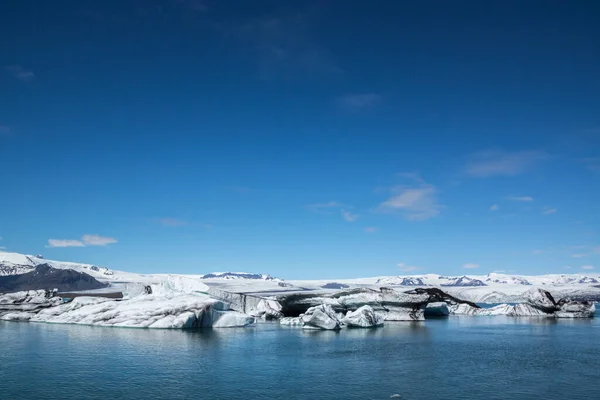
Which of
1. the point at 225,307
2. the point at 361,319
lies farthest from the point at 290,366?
the point at 225,307

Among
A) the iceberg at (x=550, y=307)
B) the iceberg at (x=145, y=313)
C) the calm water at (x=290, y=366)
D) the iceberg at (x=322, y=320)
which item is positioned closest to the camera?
the calm water at (x=290, y=366)

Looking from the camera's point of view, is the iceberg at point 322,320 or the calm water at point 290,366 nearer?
the calm water at point 290,366

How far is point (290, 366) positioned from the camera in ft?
80.1

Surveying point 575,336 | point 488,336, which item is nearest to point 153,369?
point 488,336

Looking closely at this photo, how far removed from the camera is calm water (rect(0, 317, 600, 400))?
742 inches

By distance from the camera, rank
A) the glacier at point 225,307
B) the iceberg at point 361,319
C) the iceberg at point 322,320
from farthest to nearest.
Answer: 1. the iceberg at point 361,319
2. the iceberg at point 322,320
3. the glacier at point 225,307

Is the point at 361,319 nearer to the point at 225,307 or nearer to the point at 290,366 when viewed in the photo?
the point at 225,307

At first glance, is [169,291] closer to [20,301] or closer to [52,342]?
[52,342]

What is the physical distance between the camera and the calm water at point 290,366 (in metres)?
18.9

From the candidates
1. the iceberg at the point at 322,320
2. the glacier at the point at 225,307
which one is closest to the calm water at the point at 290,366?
the glacier at the point at 225,307

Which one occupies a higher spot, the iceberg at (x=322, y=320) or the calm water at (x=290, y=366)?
the iceberg at (x=322, y=320)

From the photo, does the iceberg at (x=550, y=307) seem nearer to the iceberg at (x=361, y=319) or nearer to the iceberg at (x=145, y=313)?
the iceberg at (x=361, y=319)

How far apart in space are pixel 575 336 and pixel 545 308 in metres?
30.5

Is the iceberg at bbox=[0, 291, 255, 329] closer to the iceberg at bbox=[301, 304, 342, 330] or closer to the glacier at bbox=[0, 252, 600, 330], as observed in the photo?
the glacier at bbox=[0, 252, 600, 330]
